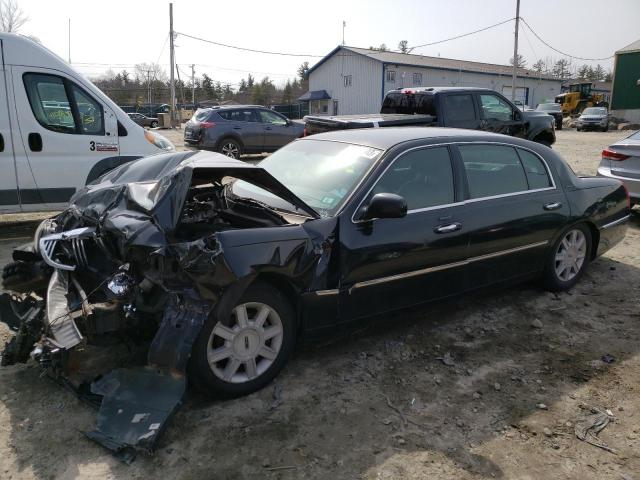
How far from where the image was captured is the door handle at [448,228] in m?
3.94

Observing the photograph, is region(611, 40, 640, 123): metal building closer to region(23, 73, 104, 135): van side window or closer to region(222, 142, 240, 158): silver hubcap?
region(222, 142, 240, 158): silver hubcap

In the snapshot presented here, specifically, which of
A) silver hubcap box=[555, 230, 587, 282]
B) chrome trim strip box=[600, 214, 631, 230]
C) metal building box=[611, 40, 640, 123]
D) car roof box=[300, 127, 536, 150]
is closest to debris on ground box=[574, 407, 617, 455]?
silver hubcap box=[555, 230, 587, 282]

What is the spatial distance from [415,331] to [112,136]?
4993 mm

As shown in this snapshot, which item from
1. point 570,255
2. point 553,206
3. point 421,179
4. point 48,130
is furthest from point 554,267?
point 48,130

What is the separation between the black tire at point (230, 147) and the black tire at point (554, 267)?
11061mm

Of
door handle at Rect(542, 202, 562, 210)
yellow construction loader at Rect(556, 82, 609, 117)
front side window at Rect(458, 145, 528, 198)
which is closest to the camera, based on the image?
front side window at Rect(458, 145, 528, 198)

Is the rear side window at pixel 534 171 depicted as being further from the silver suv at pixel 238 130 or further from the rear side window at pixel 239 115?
the rear side window at pixel 239 115

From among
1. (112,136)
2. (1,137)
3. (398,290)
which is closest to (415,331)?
(398,290)

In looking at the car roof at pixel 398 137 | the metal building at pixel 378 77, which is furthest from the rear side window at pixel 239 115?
the metal building at pixel 378 77

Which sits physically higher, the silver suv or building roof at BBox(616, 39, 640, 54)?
building roof at BBox(616, 39, 640, 54)

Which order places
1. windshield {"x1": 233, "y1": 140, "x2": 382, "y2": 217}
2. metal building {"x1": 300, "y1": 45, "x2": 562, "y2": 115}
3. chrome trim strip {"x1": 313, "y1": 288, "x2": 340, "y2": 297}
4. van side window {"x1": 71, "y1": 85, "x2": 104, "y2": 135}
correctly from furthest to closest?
metal building {"x1": 300, "y1": 45, "x2": 562, "y2": 115}, van side window {"x1": 71, "y1": 85, "x2": 104, "y2": 135}, windshield {"x1": 233, "y1": 140, "x2": 382, "y2": 217}, chrome trim strip {"x1": 313, "y1": 288, "x2": 340, "y2": 297}

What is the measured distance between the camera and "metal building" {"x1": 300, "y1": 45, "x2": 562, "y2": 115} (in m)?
39.1

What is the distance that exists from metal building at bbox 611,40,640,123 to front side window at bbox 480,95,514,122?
35219mm

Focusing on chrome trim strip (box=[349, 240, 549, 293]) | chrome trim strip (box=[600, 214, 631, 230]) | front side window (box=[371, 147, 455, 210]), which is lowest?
chrome trim strip (box=[349, 240, 549, 293])
